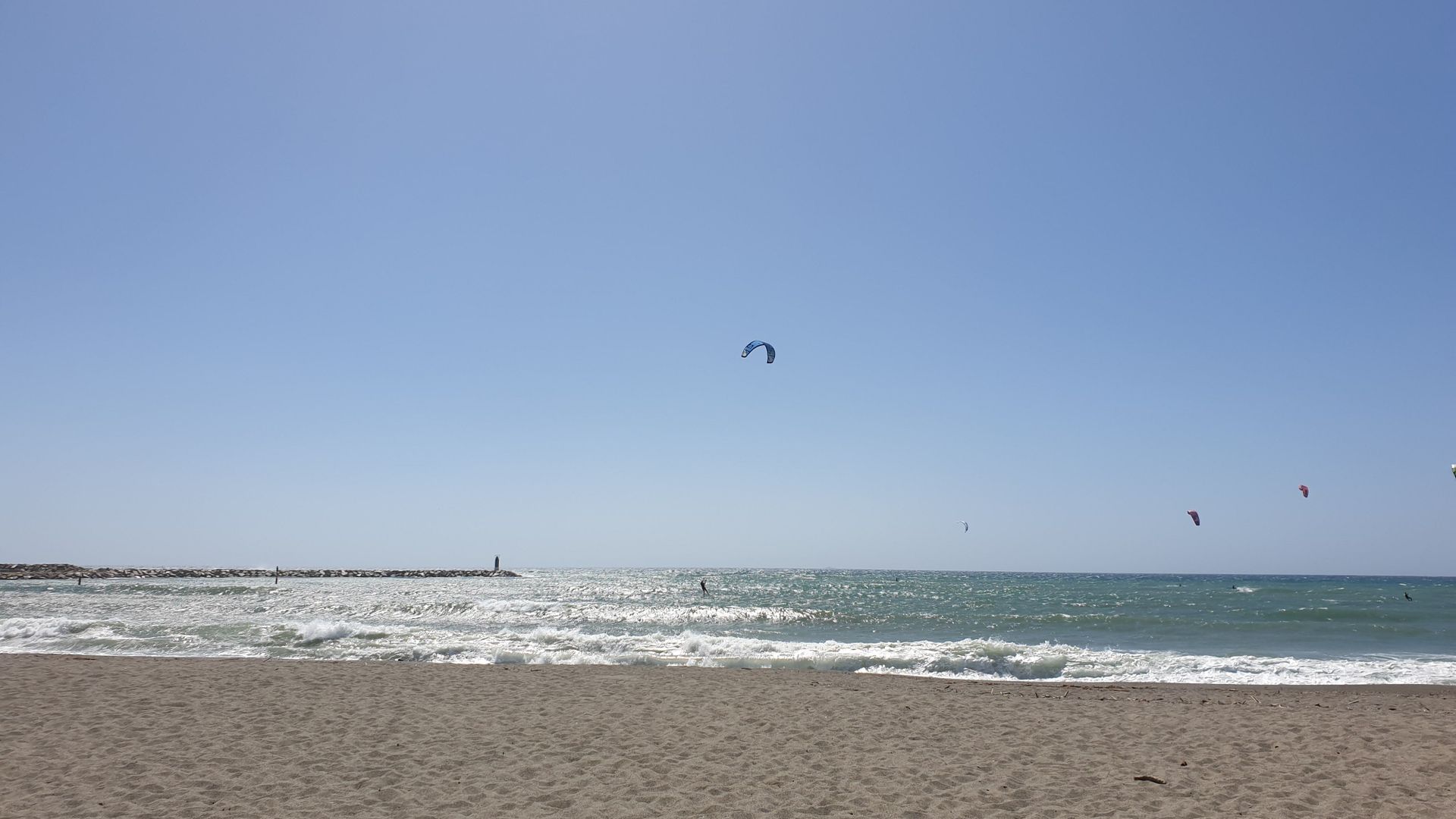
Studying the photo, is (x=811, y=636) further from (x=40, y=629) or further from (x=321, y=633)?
(x=40, y=629)

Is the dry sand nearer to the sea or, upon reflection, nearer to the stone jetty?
the sea

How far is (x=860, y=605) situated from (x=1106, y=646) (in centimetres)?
2015

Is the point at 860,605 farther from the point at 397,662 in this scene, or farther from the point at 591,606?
the point at 397,662

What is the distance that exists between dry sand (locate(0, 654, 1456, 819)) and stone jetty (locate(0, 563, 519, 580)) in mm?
56851

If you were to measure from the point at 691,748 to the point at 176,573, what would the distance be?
8048cm

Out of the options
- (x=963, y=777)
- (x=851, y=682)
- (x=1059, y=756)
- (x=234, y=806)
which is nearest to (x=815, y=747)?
(x=963, y=777)

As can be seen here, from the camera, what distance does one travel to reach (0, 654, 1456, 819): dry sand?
623 cm

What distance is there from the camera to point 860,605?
3856 centimetres

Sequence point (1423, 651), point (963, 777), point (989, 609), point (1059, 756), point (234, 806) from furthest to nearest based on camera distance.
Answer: point (989, 609) → point (1423, 651) → point (1059, 756) → point (963, 777) → point (234, 806)

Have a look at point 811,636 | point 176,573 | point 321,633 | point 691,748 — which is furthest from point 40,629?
point 176,573

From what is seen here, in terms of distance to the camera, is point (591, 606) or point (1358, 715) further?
point (591, 606)

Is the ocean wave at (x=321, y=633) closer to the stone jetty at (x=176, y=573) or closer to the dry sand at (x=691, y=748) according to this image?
the dry sand at (x=691, y=748)

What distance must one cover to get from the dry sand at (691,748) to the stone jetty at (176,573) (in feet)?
187

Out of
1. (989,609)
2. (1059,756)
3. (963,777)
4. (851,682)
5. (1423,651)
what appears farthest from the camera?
(989,609)
